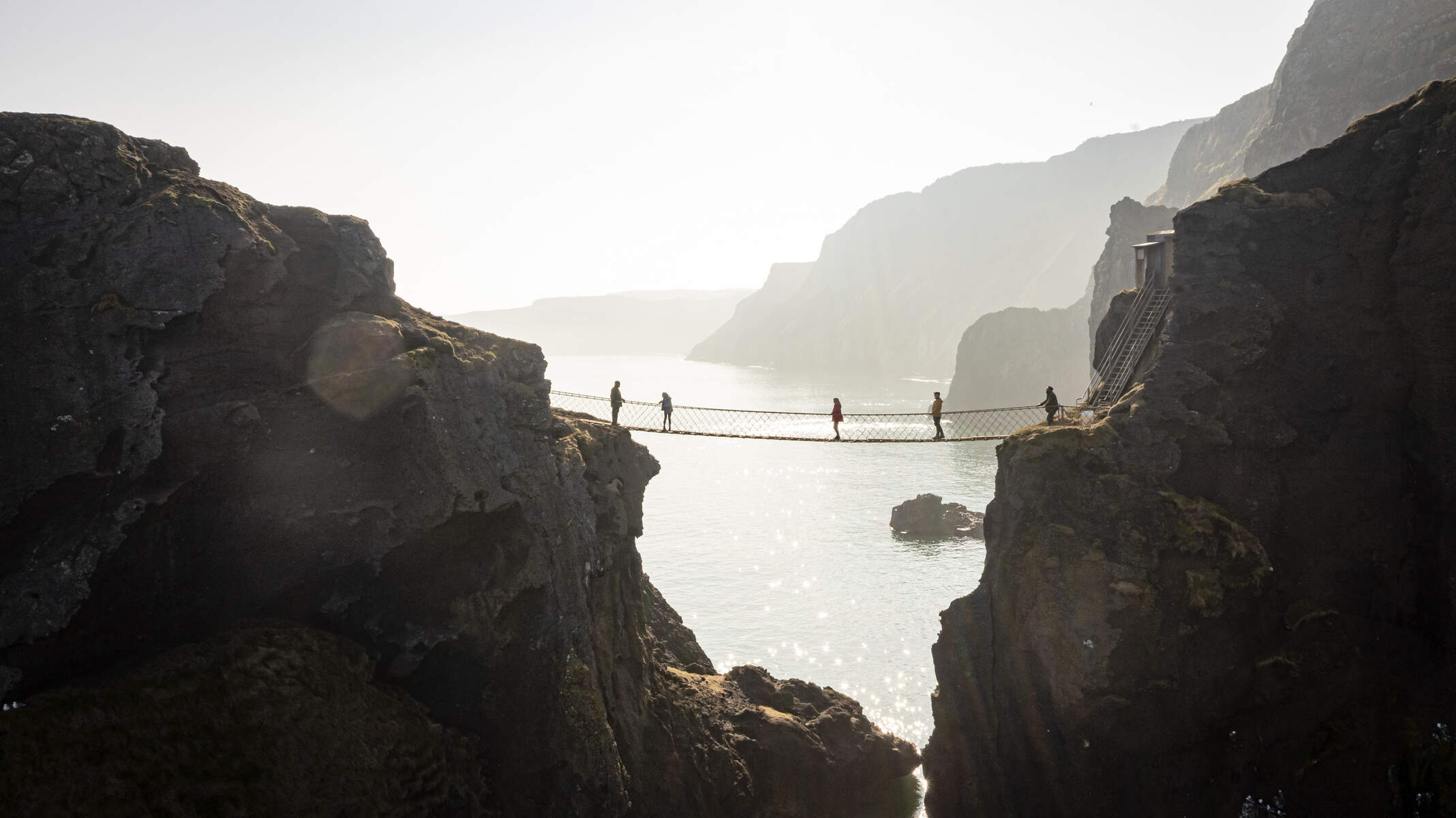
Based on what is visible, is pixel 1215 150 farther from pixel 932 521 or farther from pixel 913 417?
pixel 932 521

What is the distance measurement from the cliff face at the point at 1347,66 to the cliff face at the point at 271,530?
71659 mm

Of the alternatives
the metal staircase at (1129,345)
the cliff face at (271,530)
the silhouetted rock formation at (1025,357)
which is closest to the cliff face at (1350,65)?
the silhouetted rock formation at (1025,357)

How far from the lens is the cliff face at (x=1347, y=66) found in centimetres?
6106

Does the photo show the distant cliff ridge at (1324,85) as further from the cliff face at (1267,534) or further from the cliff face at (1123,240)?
the cliff face at (1267,534)

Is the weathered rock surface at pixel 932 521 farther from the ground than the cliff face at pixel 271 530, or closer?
closer

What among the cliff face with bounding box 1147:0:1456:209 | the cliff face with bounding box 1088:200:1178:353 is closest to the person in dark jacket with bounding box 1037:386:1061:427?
the cliff face with bounding box 1088:200:1178:353

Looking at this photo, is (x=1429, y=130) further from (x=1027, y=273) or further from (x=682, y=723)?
(x=1027, y=273)

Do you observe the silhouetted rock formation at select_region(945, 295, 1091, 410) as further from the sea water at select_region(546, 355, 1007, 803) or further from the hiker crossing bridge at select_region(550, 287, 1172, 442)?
the sea water at select_region(546, 355, 1007, 803)

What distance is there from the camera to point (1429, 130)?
17547mm

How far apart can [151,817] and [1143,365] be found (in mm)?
22310

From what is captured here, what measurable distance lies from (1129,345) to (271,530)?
20.8m

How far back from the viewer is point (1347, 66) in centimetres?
6712

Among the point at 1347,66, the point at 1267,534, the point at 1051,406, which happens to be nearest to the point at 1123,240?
the point at 1347,66

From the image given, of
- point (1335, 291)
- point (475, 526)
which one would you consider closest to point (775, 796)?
point (475, 526)
